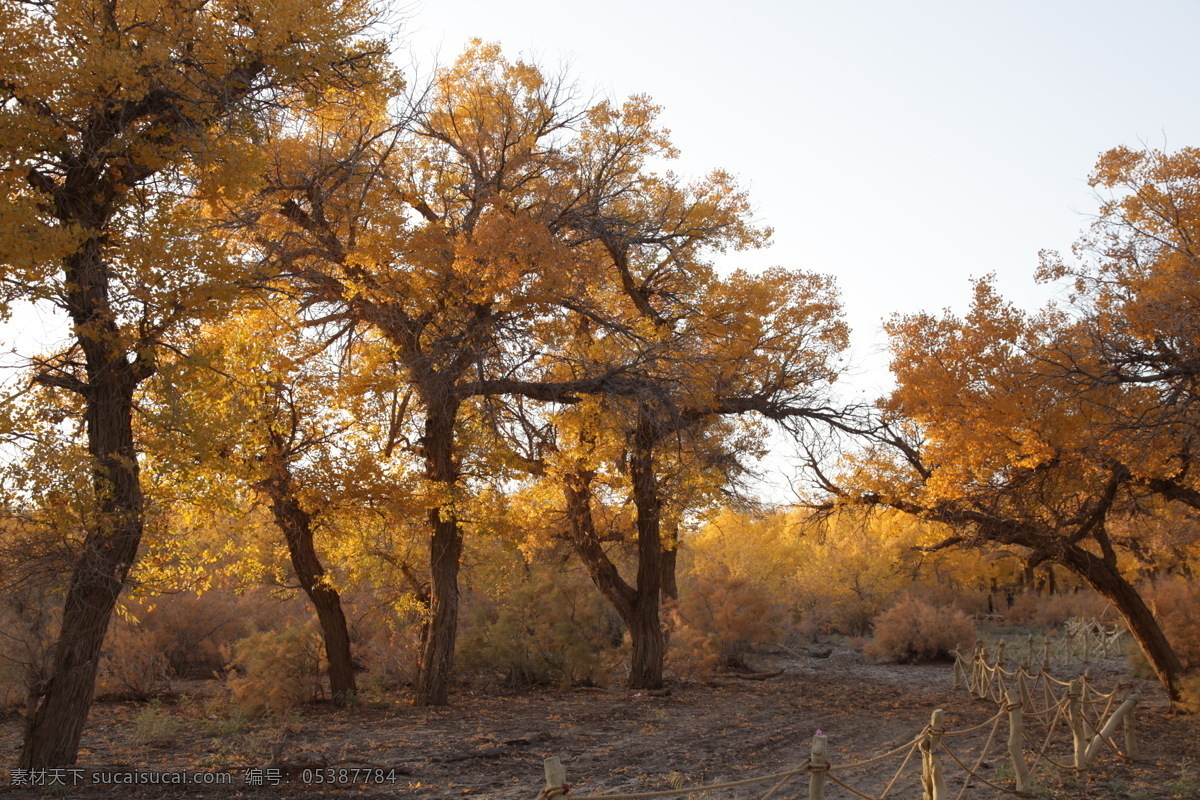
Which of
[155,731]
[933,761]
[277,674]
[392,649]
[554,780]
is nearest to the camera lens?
[554,780]

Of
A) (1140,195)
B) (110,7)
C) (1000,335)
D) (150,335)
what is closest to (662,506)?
(1000,335)

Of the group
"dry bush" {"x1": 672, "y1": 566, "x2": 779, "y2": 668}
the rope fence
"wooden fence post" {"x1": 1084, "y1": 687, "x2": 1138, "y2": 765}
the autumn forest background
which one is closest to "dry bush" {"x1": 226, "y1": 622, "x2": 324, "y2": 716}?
the autumn forest background

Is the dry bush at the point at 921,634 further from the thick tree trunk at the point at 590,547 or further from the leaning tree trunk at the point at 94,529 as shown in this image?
the leaning tree trunk at the point at 94,529

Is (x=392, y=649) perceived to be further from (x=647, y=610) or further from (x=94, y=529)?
(x=94, y=529)

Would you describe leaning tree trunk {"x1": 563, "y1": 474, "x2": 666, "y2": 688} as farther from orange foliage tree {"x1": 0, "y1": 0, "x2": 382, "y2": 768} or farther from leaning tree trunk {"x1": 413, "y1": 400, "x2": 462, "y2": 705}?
orange foliage tree {"x1": 0, "y1": 0, "x2": 382, "y2": 768}

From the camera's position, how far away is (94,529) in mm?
7246

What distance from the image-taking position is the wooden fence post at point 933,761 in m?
6.25

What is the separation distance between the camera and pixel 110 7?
289 inches

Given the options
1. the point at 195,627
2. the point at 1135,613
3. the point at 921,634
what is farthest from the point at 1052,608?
the point at 195,627

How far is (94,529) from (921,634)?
23.3 meters

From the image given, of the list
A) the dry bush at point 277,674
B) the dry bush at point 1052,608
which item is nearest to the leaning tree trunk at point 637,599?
Result: the dry bush at point 277,674

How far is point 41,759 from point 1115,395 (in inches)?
471

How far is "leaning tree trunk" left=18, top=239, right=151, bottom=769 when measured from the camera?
289 inches

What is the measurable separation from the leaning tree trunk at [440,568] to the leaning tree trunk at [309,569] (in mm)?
1482
